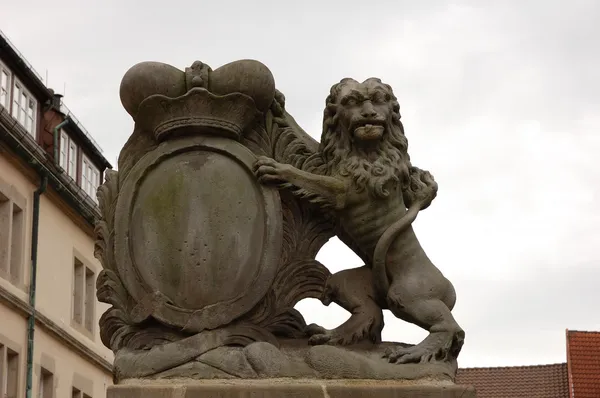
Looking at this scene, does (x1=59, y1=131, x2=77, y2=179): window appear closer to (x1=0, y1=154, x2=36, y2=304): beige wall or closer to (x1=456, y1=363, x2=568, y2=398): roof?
(x1=0, y1=154, x2=36, y2=304): beige wall

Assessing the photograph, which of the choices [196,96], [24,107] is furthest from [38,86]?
[196,96]

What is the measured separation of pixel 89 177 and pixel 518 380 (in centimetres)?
1246

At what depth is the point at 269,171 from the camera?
7.44m

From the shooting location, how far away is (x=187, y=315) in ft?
23.5

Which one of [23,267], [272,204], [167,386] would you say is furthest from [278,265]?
[23,267]

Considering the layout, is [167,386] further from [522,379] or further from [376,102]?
[522,379]

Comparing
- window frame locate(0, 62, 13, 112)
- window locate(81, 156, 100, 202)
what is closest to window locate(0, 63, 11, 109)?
window frame locate(0, 62, 13, 112)

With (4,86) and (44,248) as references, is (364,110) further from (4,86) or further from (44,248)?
(44,248)

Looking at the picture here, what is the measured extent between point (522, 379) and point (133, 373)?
2796cm

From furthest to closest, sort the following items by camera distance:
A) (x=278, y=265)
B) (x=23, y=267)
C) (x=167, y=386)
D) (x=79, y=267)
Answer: (x=79, y=267), (x=23, y=267), (x=278, y=265), (x=167, y=386)

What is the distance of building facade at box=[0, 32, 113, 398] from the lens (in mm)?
31234

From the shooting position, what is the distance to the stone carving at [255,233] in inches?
281

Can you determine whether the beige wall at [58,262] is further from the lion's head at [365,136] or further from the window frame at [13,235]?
the lion's head at [365,136]

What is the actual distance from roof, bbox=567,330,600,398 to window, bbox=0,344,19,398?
12356 millimetres
